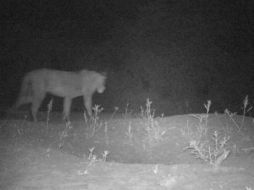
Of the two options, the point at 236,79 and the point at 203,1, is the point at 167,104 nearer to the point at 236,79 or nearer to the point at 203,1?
the point at 236,79


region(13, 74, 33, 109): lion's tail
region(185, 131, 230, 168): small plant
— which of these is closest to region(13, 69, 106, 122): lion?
region(13, 74, 33, 109): lion's tail

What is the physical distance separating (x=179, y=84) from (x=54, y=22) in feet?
23.3

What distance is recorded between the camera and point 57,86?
10.9 metres

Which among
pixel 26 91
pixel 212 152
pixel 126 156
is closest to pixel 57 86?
pixel 26 91

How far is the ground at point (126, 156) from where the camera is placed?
417 cm

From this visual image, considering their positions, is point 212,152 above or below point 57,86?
below

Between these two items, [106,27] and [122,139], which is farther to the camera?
[106,27]

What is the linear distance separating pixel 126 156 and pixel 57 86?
506 centimetres

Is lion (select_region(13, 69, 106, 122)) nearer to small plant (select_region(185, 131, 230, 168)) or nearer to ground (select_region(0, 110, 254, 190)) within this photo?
ground (select_region(0, 110, 254, 190))

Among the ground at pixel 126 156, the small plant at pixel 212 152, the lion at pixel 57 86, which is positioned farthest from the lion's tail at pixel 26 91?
the small plant at pixel 212 152

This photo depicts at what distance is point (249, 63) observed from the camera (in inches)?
837

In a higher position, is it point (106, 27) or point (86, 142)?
point (106, 27)

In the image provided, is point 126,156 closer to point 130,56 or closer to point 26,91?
point 26,91

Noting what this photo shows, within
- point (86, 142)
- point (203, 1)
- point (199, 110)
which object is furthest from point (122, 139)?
point (203, 1)
